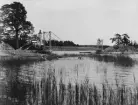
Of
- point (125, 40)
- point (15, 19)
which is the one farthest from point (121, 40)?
point (15, 19)

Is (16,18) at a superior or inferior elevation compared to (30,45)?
superior

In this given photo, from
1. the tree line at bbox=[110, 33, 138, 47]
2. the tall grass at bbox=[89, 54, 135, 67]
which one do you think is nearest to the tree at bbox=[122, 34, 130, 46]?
the tree line at bbox=[110, 33, 138, 47]

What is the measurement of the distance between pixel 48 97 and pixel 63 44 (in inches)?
4156

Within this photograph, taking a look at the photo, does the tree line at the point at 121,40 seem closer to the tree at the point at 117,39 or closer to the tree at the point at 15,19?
the tree at the point at 117,39

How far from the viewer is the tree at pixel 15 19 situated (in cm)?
5250

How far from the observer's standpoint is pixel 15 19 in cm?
5528

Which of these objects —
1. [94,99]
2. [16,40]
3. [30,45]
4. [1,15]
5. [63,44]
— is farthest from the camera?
[63,44]

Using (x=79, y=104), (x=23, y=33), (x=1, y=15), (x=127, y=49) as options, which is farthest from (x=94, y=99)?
(x=127, y=49)

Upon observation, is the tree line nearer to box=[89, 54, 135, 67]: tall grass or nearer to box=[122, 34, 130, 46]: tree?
box=[122, 34, 130, 46]: tree

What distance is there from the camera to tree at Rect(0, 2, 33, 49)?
172 ft

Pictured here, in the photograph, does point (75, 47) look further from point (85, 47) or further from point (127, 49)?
point (127, 49)

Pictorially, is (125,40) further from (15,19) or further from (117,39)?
(15,19)

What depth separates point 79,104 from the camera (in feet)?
35.9

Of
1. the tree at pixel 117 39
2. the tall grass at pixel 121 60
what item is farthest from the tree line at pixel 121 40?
the tall grass at pixel 121 60
